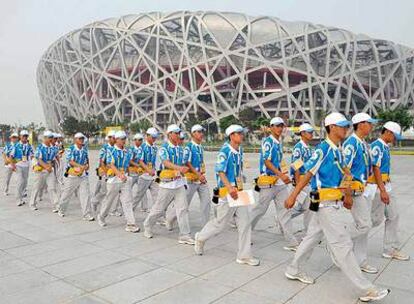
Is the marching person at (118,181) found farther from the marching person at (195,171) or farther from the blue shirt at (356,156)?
the blue shirt at (356,156)

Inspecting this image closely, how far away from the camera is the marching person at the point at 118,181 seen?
7344 mm

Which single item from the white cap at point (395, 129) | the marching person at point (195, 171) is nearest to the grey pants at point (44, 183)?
the marching person at point (195, 171)

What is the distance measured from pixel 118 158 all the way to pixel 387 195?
15.1 feet

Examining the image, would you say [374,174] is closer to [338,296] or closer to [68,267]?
[338,296]

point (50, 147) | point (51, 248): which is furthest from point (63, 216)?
point (51, 248)

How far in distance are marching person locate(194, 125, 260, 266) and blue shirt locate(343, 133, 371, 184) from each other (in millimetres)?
1470

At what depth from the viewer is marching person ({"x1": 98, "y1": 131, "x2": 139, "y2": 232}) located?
24.1ft

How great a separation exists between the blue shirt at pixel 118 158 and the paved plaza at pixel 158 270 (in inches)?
45.5

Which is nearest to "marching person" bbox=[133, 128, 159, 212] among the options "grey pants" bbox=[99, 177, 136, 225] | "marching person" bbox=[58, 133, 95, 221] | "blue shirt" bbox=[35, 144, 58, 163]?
"grey pants" bbox=[99, 177, 136, 225]

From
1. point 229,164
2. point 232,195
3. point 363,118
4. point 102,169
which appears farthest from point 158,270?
point 102,169

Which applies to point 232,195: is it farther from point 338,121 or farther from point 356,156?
point 338,121

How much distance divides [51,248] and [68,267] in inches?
42.8

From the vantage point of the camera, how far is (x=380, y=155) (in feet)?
17.7

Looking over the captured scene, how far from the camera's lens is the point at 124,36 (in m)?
68.2
